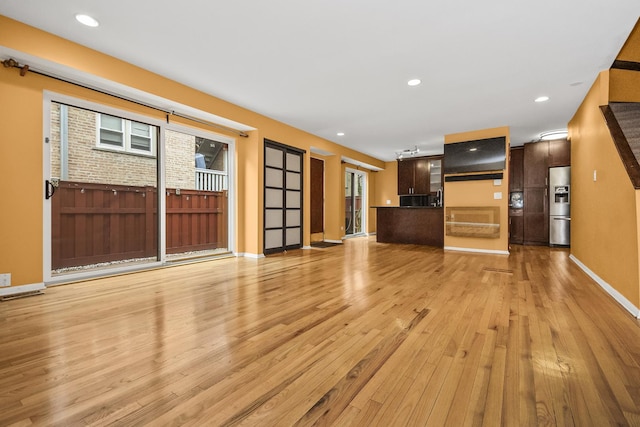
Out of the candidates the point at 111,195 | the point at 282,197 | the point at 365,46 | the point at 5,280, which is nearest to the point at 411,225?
the point at 282,197

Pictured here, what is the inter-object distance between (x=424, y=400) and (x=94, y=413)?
4.79 ft


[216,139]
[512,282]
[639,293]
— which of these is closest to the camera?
[639,293]

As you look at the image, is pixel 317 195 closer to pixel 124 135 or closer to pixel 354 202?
pixel 354 202

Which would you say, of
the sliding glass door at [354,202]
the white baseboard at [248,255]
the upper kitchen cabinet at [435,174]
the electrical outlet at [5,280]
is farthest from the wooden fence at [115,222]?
the upper kitchen cabinet at [435,174]

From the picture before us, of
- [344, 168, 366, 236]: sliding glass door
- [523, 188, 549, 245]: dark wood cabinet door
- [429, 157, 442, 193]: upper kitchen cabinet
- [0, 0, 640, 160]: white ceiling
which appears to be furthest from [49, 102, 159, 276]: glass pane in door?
[523, 188, 549, 245]: dark wood cabinet door

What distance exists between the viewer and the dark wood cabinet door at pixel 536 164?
278 inches

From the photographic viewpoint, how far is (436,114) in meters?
5.46

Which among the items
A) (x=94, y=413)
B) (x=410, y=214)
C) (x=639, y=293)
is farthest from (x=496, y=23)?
(x=410, y=214)

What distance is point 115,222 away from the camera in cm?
464

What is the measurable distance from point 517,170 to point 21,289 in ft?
31.7

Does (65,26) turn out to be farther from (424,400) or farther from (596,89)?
(596,89)

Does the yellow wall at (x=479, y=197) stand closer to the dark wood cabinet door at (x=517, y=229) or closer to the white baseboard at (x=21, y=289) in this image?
the dark wood cabinet door at (x=517, y=229)

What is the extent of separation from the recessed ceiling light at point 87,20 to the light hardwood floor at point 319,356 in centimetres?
272

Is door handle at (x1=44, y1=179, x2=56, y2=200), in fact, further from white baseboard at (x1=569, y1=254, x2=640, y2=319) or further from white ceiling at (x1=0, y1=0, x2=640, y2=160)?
white baseboard at (x1=569, y1=254, x2=640, y2=319)
